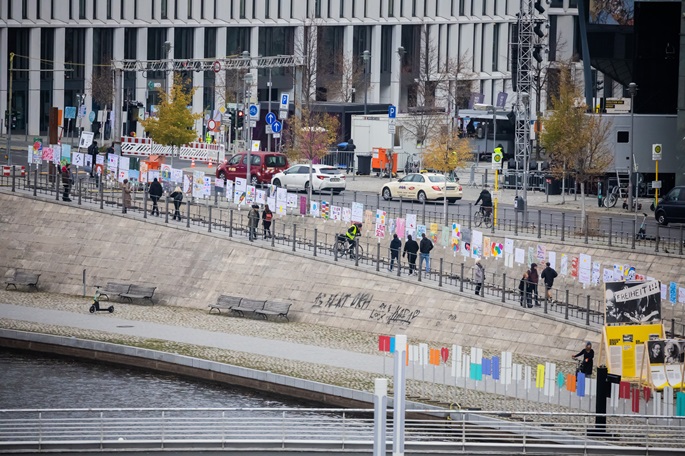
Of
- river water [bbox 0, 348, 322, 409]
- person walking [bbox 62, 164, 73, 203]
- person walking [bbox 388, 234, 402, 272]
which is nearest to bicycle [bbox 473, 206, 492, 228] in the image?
person walking [bbox 388, 234, 402, 272]

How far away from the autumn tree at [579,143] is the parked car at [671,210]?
17.4ft

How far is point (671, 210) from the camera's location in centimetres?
5153

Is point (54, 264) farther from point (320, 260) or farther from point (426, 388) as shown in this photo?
point (426, 388)

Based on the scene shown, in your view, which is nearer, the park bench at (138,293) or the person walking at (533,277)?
the person walking at (533,277)

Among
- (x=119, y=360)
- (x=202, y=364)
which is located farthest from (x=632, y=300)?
(x=119, y=360)

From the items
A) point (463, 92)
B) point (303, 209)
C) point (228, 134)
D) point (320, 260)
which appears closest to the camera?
point (320, 260)

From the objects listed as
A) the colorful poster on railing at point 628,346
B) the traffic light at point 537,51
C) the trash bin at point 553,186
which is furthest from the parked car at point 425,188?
the colorful poster on railing at point 628,346

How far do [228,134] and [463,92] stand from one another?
20.6 metres

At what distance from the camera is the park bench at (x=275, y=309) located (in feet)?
159

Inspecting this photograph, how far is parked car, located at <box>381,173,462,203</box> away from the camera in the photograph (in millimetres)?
58719

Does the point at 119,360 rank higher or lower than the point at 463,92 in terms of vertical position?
lower

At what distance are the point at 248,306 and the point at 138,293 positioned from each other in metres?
5.05

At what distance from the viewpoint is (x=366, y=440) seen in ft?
99.4

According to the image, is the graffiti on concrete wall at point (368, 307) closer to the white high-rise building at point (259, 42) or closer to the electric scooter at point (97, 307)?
the electric scooter at point (97, 307)
